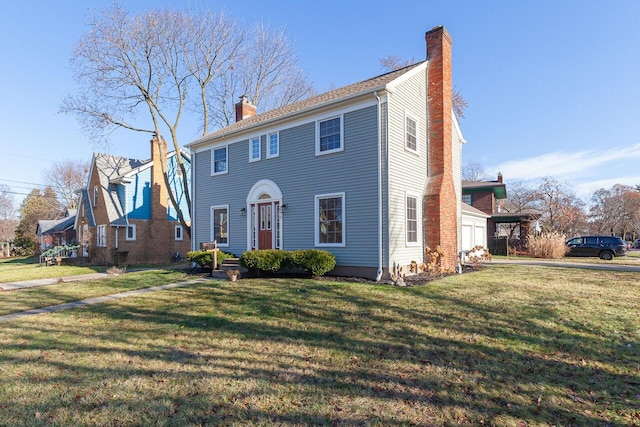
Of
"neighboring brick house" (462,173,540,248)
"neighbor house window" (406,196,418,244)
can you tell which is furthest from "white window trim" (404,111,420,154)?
"neighboring brick house" (462,173,540,248)

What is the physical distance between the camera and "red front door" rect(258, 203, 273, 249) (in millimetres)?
13867

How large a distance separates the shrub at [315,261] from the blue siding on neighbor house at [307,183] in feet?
2.08

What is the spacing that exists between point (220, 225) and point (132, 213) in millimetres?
10738

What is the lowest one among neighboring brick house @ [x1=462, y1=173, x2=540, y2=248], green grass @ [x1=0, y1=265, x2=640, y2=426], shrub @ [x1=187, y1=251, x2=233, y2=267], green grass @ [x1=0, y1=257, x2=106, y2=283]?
green grass @ [x1=0, y1=257, x2=106, y2=283]

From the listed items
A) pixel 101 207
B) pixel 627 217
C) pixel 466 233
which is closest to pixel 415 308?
pixel 466 233

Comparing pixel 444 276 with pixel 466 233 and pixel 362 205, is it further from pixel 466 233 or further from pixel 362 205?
pixel 466 233

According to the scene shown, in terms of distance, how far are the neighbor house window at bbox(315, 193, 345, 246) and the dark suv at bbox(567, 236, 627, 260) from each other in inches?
758

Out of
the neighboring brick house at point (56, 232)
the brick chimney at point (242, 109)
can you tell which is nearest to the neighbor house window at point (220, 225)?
the brick chimney at point (242, 109)

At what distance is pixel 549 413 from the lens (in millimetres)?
3471

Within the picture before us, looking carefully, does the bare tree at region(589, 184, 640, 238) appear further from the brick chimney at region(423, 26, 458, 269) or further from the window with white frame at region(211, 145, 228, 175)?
the window with white frame at region(211, 145, 228, 175)

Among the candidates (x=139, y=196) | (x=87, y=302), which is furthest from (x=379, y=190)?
(x=139, y=196)

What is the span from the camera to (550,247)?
2212 centimetres

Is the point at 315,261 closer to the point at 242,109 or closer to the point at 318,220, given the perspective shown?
the point at 318,220

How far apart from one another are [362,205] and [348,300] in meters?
4.10
